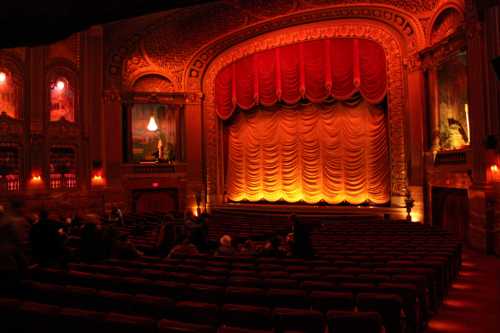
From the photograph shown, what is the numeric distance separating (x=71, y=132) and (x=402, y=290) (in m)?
15.0

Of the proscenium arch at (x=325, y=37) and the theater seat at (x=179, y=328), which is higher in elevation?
the proscenium arch at (x=325, y=37)

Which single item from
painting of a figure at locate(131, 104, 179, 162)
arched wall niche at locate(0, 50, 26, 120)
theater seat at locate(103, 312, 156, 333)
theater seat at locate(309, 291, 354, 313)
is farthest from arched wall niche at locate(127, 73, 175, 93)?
theater seat at locate(103, 312, 156, 333)

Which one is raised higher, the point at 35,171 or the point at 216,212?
the point at 35,171

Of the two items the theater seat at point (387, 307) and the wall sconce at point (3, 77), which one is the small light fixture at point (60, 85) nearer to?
the wall sconce at point (3, 77)

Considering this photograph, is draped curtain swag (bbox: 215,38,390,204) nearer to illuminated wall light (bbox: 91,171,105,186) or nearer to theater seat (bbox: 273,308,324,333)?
illuminated wall light (bbox: 91,171,105,186)

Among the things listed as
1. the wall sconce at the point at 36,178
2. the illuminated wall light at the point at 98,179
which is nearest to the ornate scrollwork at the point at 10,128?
the wall sconce at the point at 36,178

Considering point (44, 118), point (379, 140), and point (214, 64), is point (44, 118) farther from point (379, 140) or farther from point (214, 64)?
point (379, 140)

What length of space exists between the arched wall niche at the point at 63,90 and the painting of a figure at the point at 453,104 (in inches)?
526

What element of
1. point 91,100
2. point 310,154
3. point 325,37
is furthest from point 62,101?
point 325,37

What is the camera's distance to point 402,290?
11.4 feet

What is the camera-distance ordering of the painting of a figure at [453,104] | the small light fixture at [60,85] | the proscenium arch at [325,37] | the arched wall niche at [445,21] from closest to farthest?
the arched wall niche at [445,21] < the painting of a figure at [453,104] < the proscenium arch at [325,37] < the small light fixture at [60,85]

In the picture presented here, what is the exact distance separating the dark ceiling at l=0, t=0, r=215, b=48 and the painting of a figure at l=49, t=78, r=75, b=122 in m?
15.3

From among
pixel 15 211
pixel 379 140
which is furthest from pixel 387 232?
pixel 15 211

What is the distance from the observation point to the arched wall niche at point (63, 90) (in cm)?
1534
